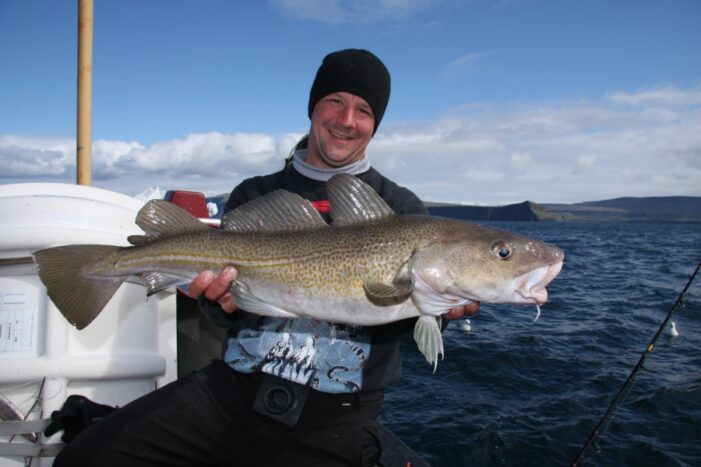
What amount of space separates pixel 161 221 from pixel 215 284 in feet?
2.38

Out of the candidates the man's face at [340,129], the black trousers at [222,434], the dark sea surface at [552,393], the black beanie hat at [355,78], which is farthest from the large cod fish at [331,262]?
the dark sea surface at [552,393]

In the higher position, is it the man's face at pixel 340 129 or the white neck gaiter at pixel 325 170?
the man's face at pixel 340 129

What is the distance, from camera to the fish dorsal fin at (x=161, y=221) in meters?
3.62

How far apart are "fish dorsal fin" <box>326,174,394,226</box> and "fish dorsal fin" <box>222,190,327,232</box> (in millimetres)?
159

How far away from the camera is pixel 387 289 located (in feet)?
10.1

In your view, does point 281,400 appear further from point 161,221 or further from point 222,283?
point 161,221

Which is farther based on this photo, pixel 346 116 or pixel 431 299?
pixel 346 116

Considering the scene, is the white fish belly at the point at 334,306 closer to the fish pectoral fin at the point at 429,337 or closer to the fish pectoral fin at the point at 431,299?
the fish pectoral fin at the point at 431,299

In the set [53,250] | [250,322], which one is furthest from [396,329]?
[53,250]

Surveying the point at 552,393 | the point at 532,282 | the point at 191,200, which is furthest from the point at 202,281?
the point at 552,393

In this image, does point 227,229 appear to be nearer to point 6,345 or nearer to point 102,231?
point 102,231

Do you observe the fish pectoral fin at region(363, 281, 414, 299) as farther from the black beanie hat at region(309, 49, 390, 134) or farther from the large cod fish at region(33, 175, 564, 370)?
the black beanie hat at region(309, 49, 390, 134)

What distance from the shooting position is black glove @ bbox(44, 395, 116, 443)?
365cm

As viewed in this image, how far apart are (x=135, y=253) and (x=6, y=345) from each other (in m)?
1.58
